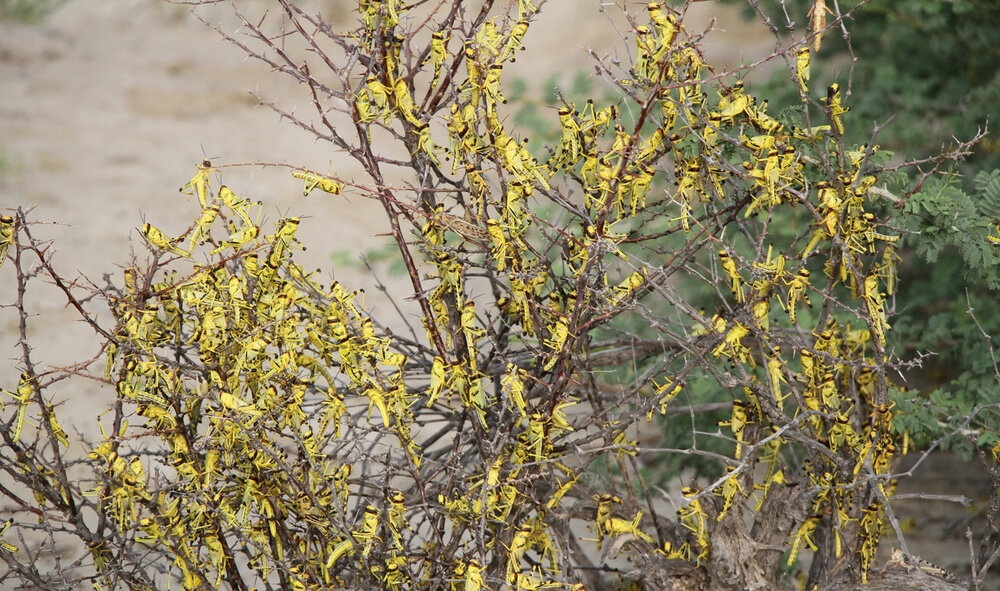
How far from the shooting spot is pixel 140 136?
6.79 meters

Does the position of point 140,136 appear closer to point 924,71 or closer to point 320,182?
point 924,71

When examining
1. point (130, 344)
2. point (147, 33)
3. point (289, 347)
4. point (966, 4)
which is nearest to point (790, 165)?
point (289, 347)

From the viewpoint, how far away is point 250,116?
7.19m

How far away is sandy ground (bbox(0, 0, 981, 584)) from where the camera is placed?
456 centimetres

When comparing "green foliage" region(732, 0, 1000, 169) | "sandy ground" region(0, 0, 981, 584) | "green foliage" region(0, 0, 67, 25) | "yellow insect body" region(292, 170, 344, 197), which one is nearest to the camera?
"yellow insect body" region(292, 170, 344, 197)

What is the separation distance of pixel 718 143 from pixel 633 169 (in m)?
0.28

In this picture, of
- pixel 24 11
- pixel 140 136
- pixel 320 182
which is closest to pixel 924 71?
pixel 320 182

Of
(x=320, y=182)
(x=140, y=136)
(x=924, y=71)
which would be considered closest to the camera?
(x=320, y=182)

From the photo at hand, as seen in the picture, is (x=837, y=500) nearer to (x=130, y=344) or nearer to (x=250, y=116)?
(x=130, y=344)

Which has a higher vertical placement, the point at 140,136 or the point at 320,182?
the point at 140,136

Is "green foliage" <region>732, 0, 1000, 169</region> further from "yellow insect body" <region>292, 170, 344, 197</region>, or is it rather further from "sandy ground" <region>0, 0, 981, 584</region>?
"yellow insect body" <region>292, 170, 344, 197</region>

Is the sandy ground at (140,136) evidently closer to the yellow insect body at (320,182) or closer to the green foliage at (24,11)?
the green foliage at (24,11)

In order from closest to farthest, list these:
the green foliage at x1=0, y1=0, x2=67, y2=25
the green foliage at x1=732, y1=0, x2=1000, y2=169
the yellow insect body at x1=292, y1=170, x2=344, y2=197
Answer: the yellow insect body at x1=292, y1=170, x2=344, y2=197 → the green foliage at x1=732, y1=0, x2=1000, y2=169 → the green foliage at x1=0, y1=0, x2=67, y2=25

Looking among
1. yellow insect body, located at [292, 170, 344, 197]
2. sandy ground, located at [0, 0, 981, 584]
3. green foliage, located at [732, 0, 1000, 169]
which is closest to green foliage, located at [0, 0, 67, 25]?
sandy ground, located at [0, 0, 981, 584]
